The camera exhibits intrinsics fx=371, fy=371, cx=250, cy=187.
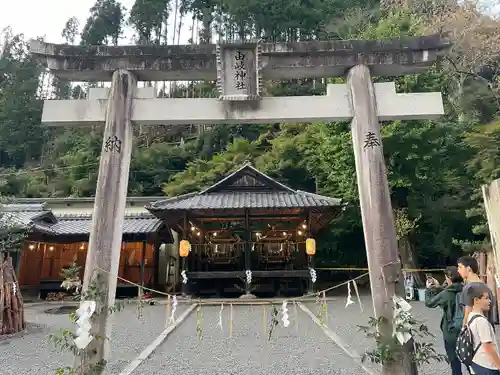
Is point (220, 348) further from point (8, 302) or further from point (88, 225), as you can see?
point (88, 225)

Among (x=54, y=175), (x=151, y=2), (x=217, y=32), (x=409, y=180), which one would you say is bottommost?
(x=409, y=180)

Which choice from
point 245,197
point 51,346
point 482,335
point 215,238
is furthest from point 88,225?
point 482,335

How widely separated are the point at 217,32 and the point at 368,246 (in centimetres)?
3982

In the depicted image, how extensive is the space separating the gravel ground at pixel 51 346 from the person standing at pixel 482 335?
4.90m

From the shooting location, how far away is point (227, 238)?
17.6 meters

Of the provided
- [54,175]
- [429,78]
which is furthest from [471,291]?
[54,175]

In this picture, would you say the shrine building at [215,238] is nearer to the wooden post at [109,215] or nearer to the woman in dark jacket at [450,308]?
the wooden post at [109,215]

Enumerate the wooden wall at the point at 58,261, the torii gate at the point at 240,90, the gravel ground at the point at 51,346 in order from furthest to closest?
the wooden wall at the point at 58,261 → the gravel ground at the point at 51,346 → the torii gate at the point at 240,90

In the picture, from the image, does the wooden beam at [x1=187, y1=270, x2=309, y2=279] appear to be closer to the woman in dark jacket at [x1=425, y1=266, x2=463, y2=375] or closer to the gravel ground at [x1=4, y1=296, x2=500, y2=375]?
the gravel ground at [x1=4, y1=296, x2=500, y2=375]

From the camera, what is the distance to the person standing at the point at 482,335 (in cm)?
300

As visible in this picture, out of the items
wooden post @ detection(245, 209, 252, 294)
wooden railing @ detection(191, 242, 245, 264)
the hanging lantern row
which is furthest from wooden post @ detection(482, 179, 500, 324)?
the hanging lantern row

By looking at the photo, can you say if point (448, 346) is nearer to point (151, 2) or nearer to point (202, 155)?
point (202, 155)

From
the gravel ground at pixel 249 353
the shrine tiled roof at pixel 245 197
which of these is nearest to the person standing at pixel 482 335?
the gravel ground at pixel 249 353

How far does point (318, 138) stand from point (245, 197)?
6.65 meters
